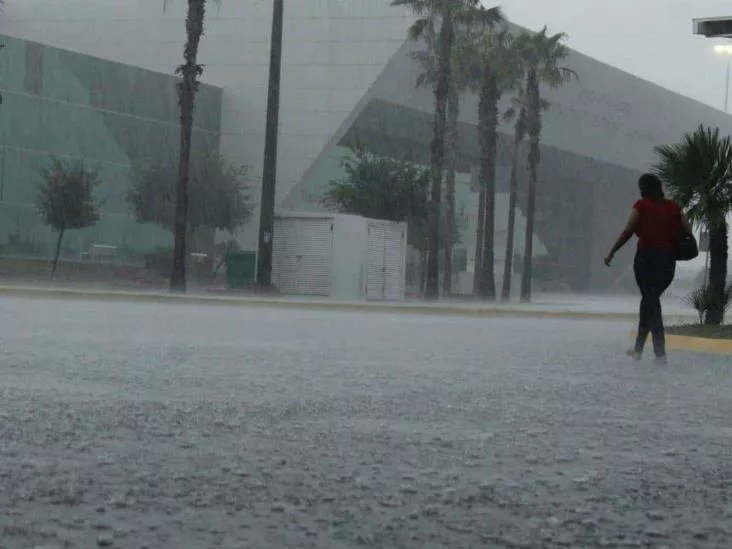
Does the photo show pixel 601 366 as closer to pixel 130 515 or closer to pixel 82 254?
pixel 130 515

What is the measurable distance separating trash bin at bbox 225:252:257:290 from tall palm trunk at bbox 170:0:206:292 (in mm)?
5491

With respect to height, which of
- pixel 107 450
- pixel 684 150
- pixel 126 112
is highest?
pixel 126 112

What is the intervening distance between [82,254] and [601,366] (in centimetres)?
4109

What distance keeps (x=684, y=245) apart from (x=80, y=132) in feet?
142

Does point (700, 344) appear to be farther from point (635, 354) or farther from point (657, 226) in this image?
point (657, 226)

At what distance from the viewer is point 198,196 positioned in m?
57.4

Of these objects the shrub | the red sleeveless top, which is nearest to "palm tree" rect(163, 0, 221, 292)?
the shrub

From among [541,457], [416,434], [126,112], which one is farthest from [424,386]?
[126,112]

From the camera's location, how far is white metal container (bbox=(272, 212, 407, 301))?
44000 millimetres

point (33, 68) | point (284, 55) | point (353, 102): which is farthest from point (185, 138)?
point (284, 55)

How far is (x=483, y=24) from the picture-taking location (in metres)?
54.2

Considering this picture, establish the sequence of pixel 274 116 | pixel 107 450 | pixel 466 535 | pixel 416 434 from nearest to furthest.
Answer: pixel 466 535
pixel 107 450
pixel 416 434
pixel 274 116

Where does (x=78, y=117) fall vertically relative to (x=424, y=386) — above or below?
above

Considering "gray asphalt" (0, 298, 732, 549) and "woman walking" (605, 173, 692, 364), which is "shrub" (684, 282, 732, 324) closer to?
"gray asphalt" (0, 298, 732, 549)
